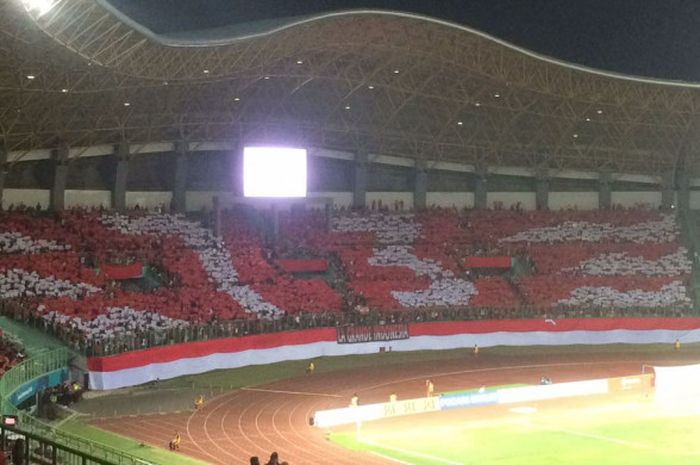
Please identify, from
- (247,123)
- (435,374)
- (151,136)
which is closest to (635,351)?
(435,374)

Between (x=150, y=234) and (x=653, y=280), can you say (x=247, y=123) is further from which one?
(x=653, y=280)

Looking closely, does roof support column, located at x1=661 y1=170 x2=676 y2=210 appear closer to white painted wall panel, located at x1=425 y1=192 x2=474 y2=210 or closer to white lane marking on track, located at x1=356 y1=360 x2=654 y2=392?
white painted wall panel, located at x1=425 y1=192 x2=474 y2=210

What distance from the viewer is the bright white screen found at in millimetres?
60438

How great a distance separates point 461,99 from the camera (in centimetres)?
6066

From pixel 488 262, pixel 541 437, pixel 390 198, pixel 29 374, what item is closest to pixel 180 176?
pixel 390 198

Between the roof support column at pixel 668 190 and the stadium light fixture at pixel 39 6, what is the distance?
2179 inches

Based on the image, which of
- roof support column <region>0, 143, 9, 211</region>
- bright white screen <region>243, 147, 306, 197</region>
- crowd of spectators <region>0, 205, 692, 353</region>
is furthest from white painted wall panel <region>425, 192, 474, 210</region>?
roof support column <region>0, 143, 9, 211</region>

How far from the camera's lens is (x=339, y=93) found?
198ft

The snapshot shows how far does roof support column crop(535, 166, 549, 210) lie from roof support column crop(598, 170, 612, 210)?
4508 mm

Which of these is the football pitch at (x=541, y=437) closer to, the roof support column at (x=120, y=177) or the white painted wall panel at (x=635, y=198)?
the roof support column at (x=120, y=177)

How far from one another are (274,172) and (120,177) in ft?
33.5

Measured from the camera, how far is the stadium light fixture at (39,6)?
102 ft

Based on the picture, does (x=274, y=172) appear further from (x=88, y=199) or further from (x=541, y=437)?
(x=541, y=437)

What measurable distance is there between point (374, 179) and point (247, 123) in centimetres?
1309
